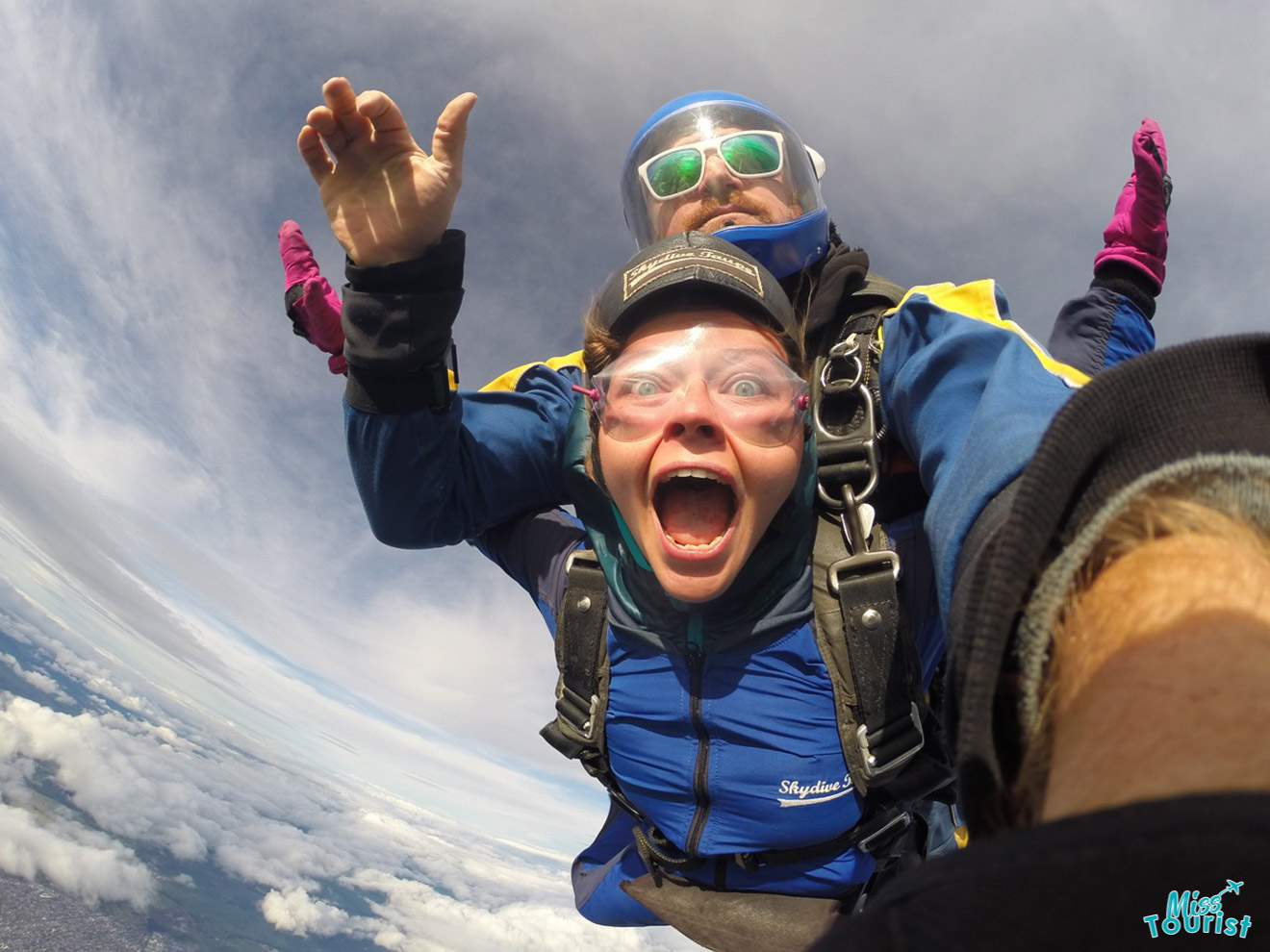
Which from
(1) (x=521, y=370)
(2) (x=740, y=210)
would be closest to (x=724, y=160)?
(2) (x=740, y=210)

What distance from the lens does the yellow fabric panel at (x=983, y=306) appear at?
109 centimetres

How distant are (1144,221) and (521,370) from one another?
216 centimetres

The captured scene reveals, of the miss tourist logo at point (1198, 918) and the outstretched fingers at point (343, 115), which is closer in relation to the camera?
the miss tourist logo at point (1198, 918)

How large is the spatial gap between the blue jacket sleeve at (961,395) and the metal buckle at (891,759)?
0.52 m

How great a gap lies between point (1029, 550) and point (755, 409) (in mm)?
912

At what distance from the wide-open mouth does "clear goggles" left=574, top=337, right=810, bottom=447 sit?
0.13 metres

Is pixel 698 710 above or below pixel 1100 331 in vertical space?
below

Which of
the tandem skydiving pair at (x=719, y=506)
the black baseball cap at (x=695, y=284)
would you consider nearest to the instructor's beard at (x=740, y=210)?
the tandem skydiving pair at (x=719, y=506)

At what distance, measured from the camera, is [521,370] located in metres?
1.90

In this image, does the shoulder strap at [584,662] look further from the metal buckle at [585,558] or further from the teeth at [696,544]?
the teeth at [696,544]

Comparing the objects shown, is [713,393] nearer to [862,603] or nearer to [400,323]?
[862,603]

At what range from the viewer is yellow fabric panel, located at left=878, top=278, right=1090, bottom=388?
1091 mm

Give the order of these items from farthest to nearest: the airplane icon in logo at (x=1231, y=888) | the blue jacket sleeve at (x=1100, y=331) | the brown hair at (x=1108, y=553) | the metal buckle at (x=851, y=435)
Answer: the blue jacket sleeve at (x=1100, y=331)
the metal buckle at (x=851, y=435)
the brown hair at (x=1108, y=553)
the airplane icon in logo at (x=1231, y=888)

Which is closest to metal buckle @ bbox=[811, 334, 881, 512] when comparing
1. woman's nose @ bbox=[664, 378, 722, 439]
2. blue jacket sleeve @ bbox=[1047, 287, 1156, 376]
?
woman's nose @ bbox=[664, 378, 722, 439]
